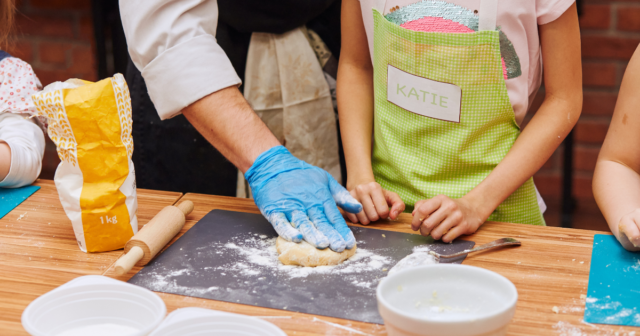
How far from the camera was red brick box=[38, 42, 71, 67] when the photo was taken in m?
2.91

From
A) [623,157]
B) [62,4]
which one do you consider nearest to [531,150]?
[623,157]

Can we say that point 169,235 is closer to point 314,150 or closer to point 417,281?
point 417,281

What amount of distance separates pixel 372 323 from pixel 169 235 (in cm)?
42

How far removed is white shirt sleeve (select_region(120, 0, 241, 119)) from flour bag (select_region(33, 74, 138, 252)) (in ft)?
0.76

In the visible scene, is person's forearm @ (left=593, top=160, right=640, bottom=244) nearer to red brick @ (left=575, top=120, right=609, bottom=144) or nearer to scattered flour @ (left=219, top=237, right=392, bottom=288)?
scattered flour @ (left=219, top=237, right=392, bottom=288)

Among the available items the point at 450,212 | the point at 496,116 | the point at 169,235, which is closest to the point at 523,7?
the point at 496,116

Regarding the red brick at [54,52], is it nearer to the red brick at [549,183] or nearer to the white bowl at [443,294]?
the red brick at [549,183]

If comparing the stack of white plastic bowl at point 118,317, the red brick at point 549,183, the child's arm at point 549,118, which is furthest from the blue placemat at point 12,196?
the red brick at point 549,183

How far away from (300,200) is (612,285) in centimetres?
52

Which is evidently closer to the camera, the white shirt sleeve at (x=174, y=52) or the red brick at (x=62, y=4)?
the white shirt sleeve at (x=174, y=52)

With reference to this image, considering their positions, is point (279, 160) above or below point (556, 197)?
above

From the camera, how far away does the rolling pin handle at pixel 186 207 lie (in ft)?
3.61

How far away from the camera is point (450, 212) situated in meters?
1.03

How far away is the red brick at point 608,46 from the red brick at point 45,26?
2.38 meters
